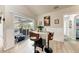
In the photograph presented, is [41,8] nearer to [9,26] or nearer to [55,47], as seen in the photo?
[9,26]

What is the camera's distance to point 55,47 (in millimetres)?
2309

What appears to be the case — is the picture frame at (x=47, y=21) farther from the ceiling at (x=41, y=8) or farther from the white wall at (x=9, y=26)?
the white wall at (x=9, y=26)

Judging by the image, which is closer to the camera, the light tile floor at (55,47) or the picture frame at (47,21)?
the light tile floor at (55,47)

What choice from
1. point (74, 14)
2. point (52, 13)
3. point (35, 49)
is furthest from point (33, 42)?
point (74, 14)

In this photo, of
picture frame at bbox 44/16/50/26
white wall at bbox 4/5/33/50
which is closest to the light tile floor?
white wall at bbox 4/5/33/50

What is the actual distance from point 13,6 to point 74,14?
4.21ft

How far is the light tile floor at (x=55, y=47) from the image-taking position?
2.27 metres

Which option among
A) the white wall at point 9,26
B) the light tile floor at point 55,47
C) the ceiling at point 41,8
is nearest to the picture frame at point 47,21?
the ceiling at point 41,8

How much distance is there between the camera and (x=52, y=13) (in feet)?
7.82

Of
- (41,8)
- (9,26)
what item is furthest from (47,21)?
(9,26)
